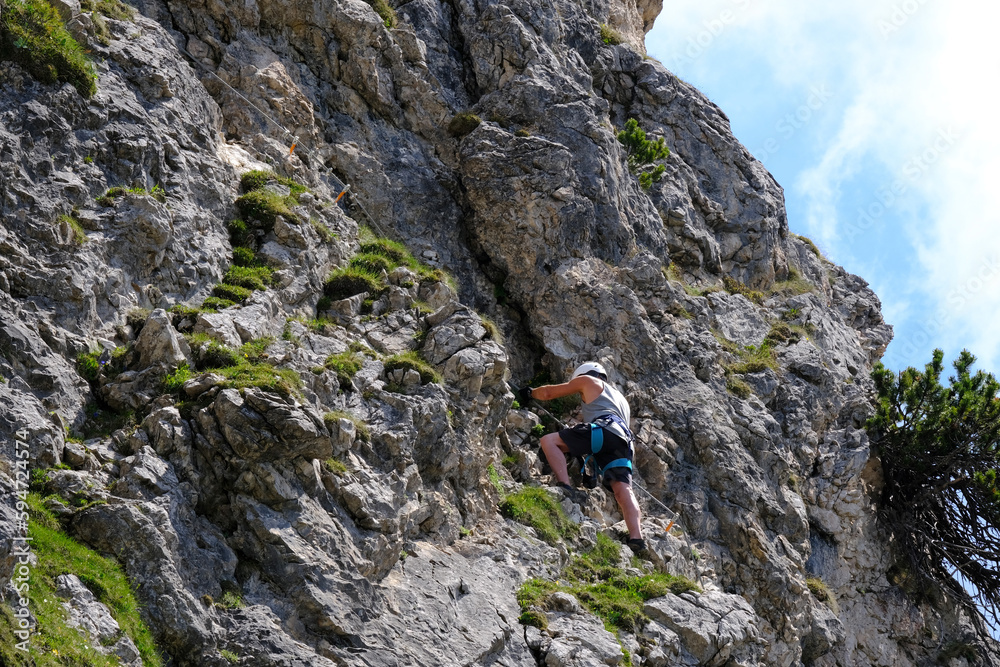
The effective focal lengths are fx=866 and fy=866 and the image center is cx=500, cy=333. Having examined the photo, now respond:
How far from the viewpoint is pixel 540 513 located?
47.3 ft

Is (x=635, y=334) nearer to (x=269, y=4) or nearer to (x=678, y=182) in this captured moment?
(x=678, y=182)

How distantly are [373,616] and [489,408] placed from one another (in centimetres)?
483

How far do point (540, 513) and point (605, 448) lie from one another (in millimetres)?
1687

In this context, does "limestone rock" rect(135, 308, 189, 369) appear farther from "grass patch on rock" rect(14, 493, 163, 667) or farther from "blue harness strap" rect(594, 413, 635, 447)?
"blue harness strap" rect(594, 413, 635, 447)

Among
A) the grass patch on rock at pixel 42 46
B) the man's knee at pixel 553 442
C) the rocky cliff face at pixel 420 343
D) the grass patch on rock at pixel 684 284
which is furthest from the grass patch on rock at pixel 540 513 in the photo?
the grass patch on rock at pixel 42 46

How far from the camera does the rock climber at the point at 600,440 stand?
49.1ft

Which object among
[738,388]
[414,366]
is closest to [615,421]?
[414,366]

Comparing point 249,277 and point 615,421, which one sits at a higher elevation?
point 615,421

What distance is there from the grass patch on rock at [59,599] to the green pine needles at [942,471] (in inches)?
699

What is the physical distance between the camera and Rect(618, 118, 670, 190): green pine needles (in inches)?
875

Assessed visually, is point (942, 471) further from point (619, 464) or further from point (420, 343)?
point (420, 343)

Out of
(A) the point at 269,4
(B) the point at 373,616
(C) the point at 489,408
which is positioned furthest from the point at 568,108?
(B) the point at 373,616

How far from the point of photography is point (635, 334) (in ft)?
59.6

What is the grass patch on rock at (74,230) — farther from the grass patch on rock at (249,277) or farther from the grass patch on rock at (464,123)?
the grass patch on rock at (464,123)
